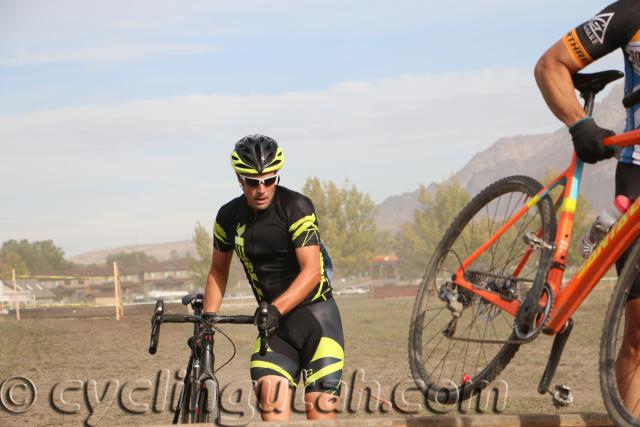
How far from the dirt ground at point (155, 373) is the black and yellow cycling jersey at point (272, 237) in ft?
3.58

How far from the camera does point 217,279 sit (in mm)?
6879

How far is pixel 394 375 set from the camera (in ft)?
52.1

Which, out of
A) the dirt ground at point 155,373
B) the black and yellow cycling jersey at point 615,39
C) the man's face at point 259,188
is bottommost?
the dirt ground at point 155,373

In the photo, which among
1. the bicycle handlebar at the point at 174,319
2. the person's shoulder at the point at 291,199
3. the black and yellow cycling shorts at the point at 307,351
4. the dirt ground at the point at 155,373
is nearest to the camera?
the bicycle handlebar at the point at 174,319

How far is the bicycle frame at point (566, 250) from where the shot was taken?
14.8 feet

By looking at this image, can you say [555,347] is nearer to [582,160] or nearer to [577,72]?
[582,160]

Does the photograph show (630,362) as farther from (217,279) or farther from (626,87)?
(217,279)

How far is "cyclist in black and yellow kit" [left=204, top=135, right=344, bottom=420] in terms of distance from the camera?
616 centimetres

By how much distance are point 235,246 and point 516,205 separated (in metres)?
2.10

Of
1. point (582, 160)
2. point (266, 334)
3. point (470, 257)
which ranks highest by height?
point (582, 160)

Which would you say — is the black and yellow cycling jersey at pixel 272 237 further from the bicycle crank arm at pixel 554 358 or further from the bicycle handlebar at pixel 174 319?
the bicycle crank arm at pixel 554 358

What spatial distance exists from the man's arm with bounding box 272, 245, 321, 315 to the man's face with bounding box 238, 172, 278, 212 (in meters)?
0.42

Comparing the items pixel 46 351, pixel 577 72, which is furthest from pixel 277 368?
pixel 46 351

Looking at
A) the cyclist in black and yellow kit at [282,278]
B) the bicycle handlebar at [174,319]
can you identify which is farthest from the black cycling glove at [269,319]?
the cyclist in black and yellow kit at [282,278]
